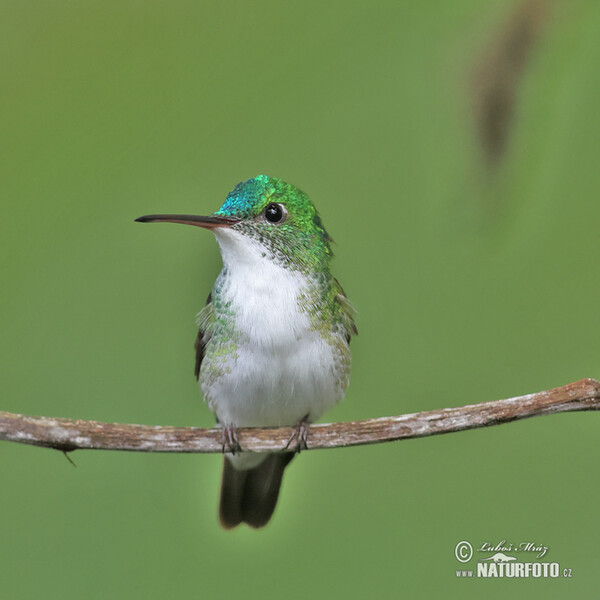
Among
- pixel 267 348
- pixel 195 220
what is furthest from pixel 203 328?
pixel 195 220

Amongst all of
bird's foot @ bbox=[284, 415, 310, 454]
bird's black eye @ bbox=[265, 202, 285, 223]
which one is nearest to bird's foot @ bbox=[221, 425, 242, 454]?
bird's foot @ bbox=[284, 415, 310, 454]

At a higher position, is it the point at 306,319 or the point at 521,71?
the point at 306,319

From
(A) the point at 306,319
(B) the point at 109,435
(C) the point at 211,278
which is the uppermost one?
(C) the point at 211,278

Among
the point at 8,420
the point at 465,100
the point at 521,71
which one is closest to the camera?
the point at 521,71

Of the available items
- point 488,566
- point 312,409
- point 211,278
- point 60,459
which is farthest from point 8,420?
point 488,566

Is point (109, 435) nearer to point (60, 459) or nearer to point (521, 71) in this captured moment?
point (60, 459)

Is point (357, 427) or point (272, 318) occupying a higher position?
point (272, 318)

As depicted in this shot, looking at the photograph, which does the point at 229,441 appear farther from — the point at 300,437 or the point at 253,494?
the point at 253,494

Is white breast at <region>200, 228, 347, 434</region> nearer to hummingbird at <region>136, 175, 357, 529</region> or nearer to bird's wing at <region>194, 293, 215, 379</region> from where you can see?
hummingbird at <region>136, 175, 357, 529</region>
